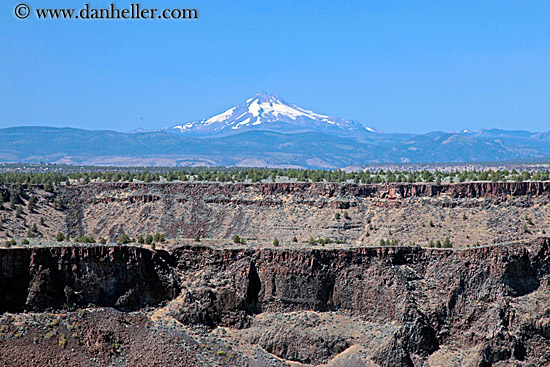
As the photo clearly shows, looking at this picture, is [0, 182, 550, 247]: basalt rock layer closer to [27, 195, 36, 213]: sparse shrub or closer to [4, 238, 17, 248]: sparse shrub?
[27, 195, 36, 213]: sparse shrub

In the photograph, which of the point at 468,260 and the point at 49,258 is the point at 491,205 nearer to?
the point at 468,260

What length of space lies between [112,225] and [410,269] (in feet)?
165

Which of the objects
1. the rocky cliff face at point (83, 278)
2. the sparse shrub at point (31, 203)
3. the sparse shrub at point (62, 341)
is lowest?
the sparse shrub at point (62, 341)

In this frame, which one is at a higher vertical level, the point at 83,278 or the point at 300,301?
the point at 83,278

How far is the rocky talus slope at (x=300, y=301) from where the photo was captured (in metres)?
71.9

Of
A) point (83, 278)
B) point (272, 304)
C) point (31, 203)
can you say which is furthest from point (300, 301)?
→ point (31, 203)

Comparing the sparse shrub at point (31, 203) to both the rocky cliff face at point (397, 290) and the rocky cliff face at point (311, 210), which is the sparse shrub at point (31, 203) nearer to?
the rocky cliff face at point (311, 210)

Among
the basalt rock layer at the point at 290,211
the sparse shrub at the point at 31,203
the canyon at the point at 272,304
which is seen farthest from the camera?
the sparse shrub at the point at 31,203

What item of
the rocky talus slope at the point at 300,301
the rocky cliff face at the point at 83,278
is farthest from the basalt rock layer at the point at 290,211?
the rocky cliff face at the point at 83,278

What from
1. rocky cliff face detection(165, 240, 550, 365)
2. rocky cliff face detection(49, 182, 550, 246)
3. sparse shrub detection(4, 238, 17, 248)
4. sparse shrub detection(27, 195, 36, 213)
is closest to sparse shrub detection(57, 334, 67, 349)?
sparse shrub detection(4, 238, 17, 248)

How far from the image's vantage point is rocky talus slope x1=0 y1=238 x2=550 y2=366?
71875 millimetres

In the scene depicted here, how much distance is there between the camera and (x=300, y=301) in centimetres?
7925

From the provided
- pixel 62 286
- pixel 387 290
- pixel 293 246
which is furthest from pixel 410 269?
pixel 62 286

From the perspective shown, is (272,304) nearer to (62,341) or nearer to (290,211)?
(62,341)
